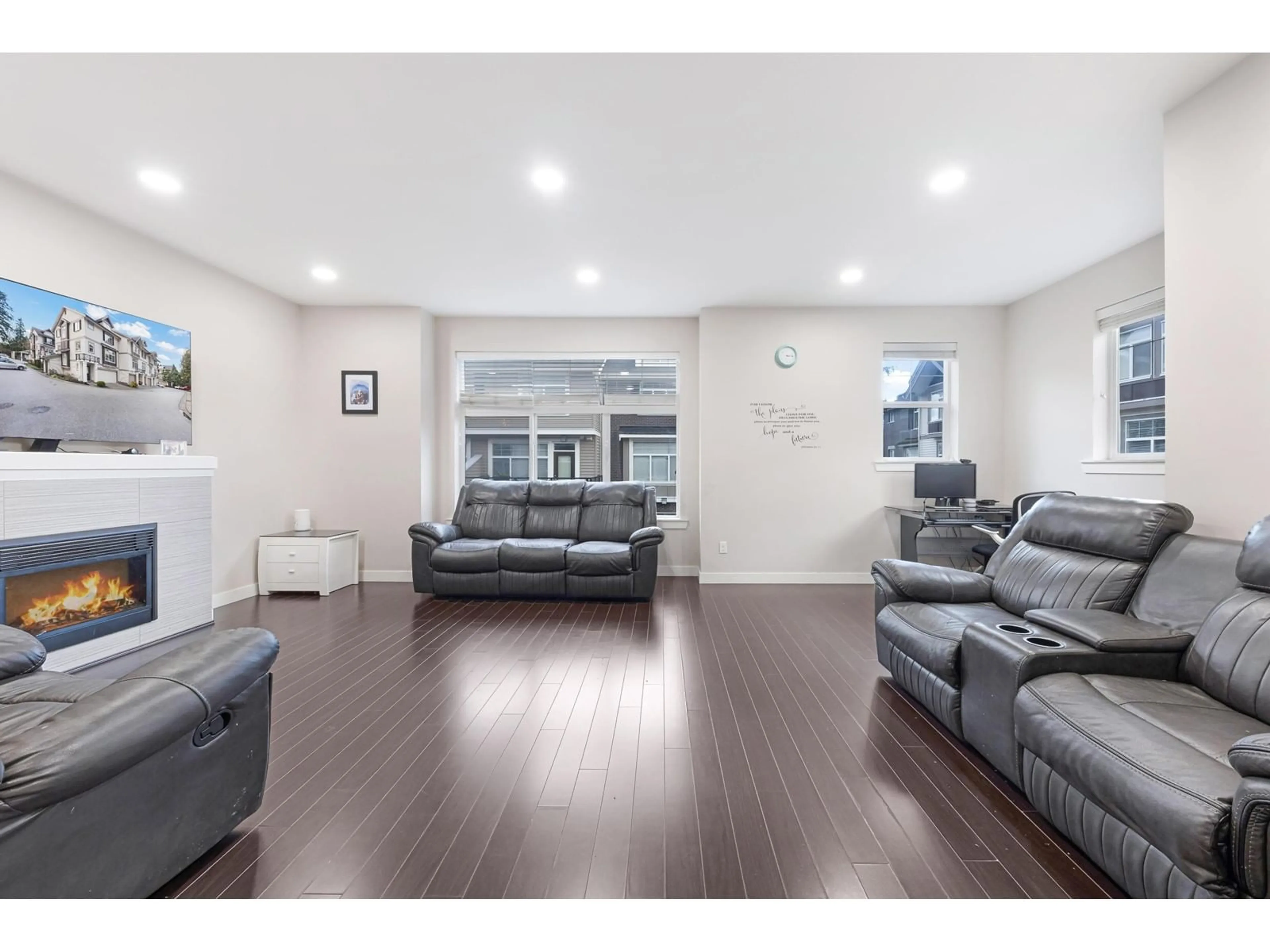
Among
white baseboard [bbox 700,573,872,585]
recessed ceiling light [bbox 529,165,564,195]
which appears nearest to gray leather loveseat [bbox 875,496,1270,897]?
white baseboard [bbox 700,573,872,585]

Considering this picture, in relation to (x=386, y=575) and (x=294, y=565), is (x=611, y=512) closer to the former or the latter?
(x=386, y=575)

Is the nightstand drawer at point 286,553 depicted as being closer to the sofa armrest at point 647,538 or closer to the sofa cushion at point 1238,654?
the sofa armrest at point 647,538

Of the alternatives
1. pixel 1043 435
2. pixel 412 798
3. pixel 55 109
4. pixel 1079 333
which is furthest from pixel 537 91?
pixel 1043 435

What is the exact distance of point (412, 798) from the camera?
6.07ft

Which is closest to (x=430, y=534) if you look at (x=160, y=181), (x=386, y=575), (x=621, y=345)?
(x=386, y=575)

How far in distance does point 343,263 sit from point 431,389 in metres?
1.66

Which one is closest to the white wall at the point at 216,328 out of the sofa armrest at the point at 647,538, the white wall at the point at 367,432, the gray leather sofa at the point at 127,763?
the white wall at the point at 367,432

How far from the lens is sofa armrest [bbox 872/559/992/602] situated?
2873 millimetres

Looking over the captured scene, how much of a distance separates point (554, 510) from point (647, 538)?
1238 mm

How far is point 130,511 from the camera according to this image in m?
3.32

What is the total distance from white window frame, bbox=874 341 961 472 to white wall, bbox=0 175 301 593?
218 inches

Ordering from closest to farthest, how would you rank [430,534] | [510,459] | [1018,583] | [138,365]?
[1018,583] < [138,365] < [430,534] < [510,459]

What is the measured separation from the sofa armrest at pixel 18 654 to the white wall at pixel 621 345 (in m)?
4.13

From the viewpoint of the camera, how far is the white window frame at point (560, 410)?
587 cm
